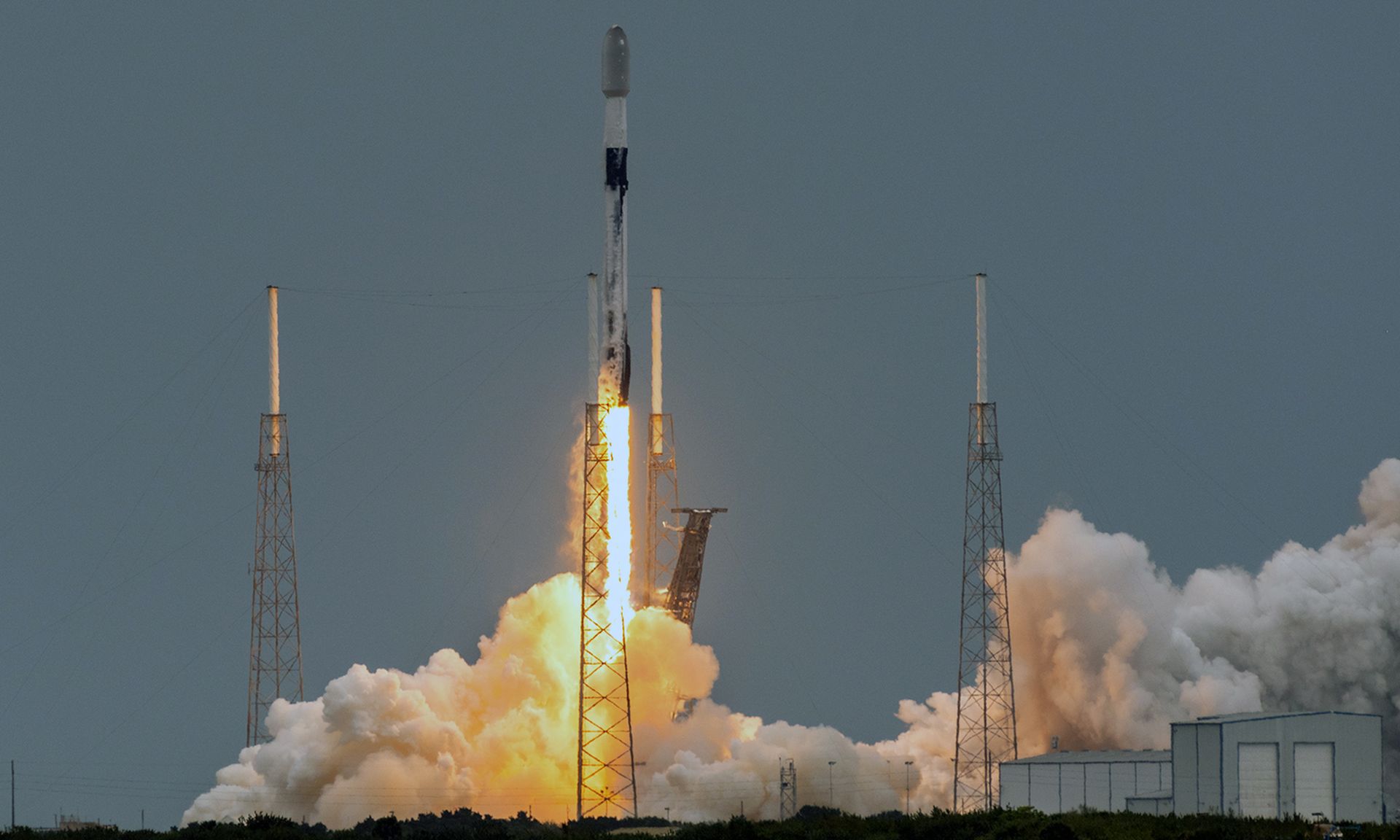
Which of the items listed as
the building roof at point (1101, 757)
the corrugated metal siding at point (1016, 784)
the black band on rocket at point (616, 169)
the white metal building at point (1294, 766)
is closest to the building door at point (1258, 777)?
the white metal building at point (1294, 766)

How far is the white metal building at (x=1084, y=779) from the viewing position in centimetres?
10006

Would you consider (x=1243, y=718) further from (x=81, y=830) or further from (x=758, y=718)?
(x=81, y=830)

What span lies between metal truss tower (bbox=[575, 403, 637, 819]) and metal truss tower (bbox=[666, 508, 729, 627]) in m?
2.97

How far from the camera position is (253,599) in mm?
101062

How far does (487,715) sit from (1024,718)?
16730 mm

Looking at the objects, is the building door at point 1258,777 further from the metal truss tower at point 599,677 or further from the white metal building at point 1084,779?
the metal truss tower at point 599,677

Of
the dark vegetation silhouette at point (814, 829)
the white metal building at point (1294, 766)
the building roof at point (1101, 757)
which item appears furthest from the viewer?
the building roof at point (1101, 757)

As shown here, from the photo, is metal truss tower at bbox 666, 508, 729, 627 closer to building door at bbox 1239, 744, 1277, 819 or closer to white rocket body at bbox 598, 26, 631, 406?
white rocket body at bbox 598, 26, 631, 406

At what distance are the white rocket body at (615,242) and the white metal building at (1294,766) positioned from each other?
18122mm

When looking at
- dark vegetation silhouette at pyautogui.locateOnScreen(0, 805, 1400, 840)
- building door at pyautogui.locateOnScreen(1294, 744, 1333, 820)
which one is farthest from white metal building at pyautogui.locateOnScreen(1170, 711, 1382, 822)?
dark vegetation silhouette at pyautogui.locateOnScreen(0, 805, 1400, 840)

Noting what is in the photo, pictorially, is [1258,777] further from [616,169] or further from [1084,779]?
[616,169]

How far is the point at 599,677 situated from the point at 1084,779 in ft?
41.5

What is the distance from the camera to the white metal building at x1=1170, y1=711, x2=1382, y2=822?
9100 centimetres

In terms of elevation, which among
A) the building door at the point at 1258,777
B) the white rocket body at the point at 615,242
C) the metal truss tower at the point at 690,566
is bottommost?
the building door at the point at 1258,777
